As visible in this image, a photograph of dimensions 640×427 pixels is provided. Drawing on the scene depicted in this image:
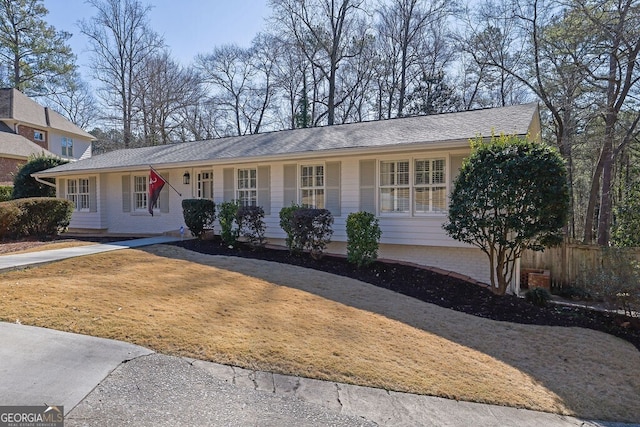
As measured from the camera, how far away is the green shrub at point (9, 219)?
11039 millimetres

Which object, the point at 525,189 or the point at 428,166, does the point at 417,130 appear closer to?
the point at 428,166

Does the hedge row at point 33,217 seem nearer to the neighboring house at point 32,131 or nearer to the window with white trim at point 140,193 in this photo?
the window with white trim at point 140,193

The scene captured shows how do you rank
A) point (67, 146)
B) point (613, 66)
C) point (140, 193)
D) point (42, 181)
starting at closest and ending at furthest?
point (613, 66) → point (140, 193) → point (42, 181) → point (67, 146)

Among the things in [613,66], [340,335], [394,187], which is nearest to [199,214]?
[394,187]

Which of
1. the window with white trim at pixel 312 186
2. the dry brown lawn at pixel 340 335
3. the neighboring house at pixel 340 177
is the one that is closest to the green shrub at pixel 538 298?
the neighboring house at pixel 340 177

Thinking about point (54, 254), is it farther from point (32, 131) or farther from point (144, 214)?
point (32, 131)

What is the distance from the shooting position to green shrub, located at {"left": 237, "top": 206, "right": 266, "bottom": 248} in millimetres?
10312

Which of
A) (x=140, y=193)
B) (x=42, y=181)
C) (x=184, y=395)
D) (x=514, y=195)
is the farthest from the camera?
(x=42, y=181)

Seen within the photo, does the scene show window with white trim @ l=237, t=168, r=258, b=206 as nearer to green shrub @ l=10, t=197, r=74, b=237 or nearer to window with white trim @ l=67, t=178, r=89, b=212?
green shrub @ l=10, t=197, r=74, b=237

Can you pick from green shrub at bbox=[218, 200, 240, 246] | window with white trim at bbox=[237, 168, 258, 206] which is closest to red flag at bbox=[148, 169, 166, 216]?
window with white trim at bbox=[237, 168, 258, 206]

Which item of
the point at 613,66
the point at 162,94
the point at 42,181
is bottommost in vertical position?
the point at 42,181

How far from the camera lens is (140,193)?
47.6 ft

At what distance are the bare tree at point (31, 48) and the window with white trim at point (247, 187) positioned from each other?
96.9 feet

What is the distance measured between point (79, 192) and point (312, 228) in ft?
39.1
